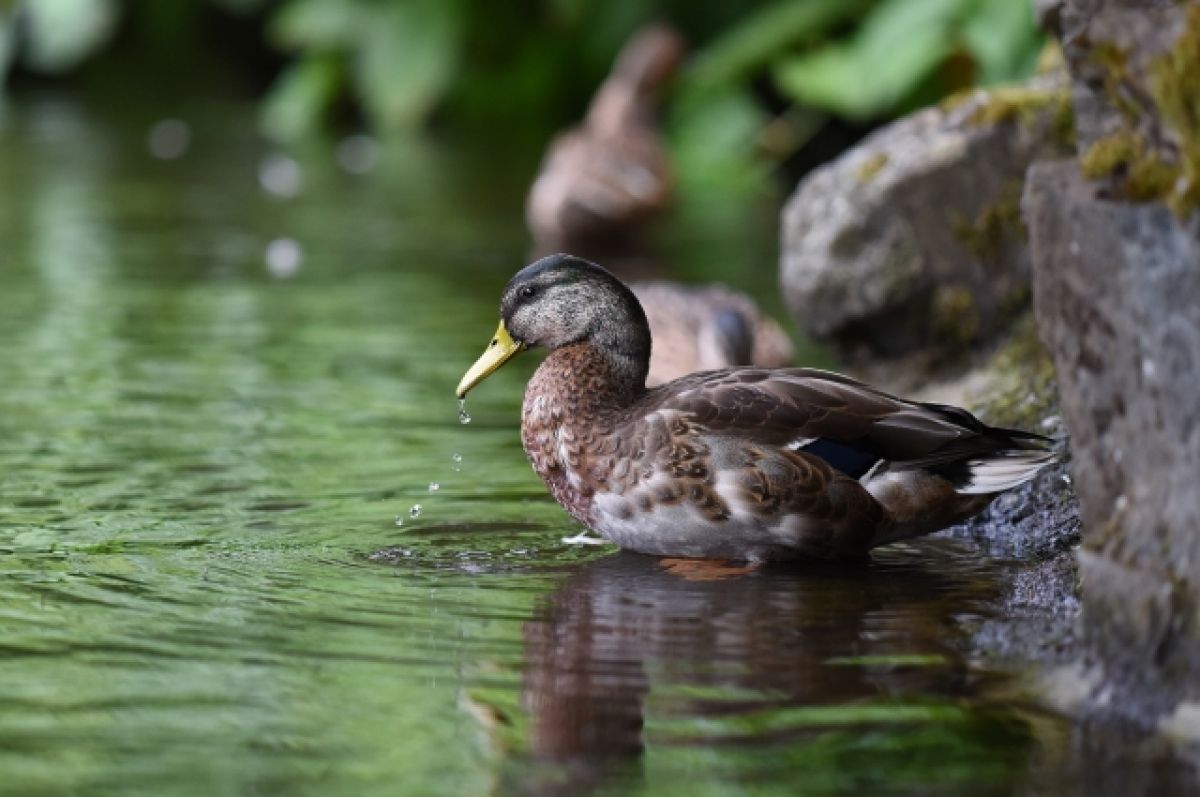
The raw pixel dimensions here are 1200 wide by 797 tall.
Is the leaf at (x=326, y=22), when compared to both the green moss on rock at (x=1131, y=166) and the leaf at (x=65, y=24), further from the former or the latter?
the green moss on rock at (x=1131, y=166)

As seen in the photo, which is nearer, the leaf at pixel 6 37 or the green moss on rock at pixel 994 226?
the green moss on rock at pixel 994 226

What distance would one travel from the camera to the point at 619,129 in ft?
49.4

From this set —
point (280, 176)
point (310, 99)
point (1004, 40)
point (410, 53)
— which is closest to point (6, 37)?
point (310, 99)

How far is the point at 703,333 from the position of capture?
868cm

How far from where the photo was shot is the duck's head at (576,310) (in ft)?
20.9

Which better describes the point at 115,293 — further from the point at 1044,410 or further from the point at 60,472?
the point at 1044,410

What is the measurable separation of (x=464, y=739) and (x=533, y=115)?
1802 cm

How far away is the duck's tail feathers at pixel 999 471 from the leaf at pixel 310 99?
53.0 feet

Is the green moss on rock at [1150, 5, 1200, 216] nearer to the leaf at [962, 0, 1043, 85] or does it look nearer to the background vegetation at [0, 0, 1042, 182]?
the leaf at [962, 0, 1043, 85]

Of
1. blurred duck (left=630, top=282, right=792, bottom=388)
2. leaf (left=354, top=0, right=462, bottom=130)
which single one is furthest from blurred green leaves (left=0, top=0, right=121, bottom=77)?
blurred duck (left=630, top=282, right=792, bottom=388)

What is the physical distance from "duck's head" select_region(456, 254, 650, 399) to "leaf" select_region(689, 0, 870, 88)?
1034cm

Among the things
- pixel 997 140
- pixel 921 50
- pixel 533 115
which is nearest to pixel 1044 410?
pixel 997 140

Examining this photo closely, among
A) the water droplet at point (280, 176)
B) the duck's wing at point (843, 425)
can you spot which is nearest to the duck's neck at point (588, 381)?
the duck's wing at point (843, 425)

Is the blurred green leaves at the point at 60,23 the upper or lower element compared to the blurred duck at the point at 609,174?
upper
